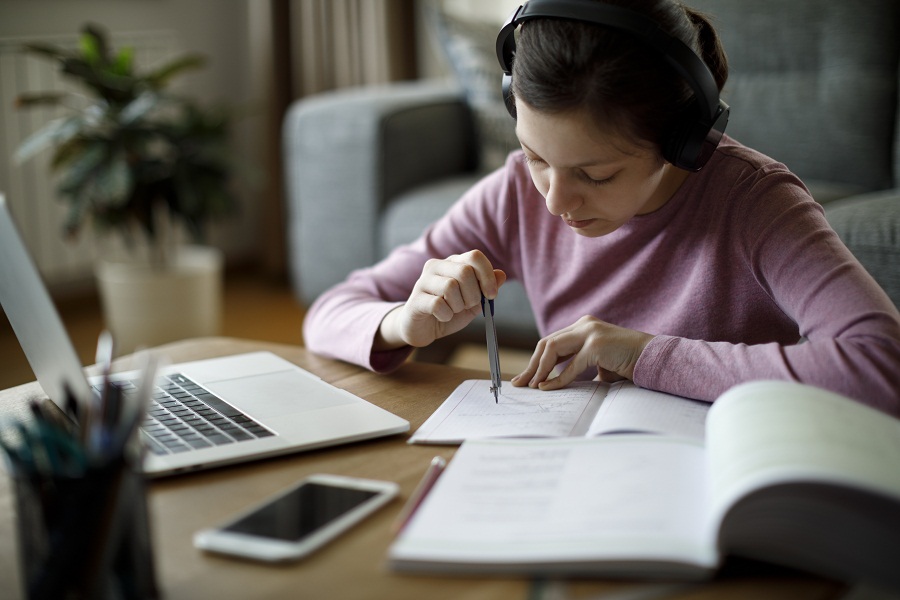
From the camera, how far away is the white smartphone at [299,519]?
62 centimetres

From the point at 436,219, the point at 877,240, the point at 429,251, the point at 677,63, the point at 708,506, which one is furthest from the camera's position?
the point at 436,219

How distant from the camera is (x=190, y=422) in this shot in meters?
0.85

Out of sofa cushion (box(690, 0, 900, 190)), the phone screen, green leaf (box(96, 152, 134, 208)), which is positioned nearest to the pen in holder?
the phone screen

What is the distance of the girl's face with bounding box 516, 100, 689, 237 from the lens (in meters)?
0.90

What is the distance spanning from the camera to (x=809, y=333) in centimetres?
91

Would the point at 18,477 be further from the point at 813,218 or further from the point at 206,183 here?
the point at 206,183

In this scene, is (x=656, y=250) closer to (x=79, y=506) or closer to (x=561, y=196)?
(x=561, y=196)

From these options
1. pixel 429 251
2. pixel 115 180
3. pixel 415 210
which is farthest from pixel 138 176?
pixel 429 251

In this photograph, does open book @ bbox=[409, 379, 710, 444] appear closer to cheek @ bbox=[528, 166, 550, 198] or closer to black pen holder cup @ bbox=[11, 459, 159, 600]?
cheek @ bbox=[528, 166, 550, 198]

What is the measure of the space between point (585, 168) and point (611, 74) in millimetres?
92

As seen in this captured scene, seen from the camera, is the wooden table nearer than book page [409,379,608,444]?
Yes

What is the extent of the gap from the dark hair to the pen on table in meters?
0.36

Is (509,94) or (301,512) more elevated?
(509,94)

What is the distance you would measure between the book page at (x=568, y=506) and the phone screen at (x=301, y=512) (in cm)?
6
